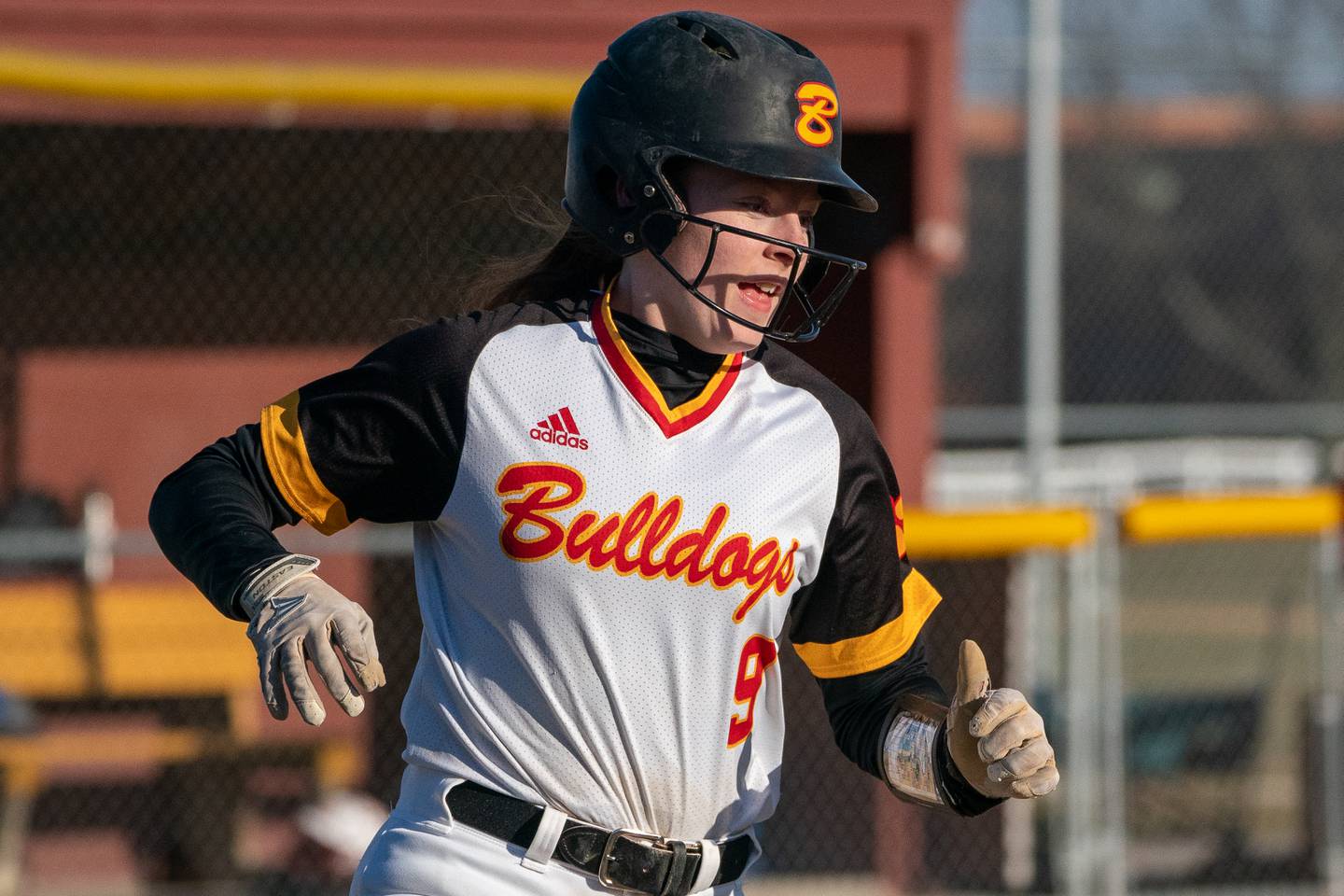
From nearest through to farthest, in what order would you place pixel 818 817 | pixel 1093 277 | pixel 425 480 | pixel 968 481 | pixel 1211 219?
1. pixel 425 480
2. pixel 818 817
3. pixel 968 481
4. pixel 1093 277
5. pixel 1211 219

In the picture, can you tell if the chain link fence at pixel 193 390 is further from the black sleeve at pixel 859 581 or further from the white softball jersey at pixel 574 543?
the white softball jersey at pixel 574 543

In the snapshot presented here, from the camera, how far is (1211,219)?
2336 cm

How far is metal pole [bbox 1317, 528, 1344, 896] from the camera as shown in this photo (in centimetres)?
679

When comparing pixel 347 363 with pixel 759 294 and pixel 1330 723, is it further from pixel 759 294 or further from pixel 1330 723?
pixel 759 294

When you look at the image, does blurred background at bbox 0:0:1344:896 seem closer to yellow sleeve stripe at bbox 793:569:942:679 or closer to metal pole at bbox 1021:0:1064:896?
metal pole at bbox 1021:0:1064:896

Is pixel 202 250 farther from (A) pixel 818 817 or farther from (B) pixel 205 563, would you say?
(B) pixel 205 563

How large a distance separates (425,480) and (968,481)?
757cm

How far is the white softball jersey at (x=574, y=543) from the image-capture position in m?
2.51

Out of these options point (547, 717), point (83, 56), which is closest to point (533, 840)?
point (547, 717)

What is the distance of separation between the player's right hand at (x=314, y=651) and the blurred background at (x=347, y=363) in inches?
152

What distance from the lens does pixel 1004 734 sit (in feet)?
7.50

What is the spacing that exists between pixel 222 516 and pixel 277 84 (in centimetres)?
413

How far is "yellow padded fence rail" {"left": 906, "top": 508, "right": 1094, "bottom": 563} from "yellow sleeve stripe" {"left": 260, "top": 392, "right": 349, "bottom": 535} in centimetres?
366

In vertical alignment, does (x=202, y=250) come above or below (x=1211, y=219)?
above
